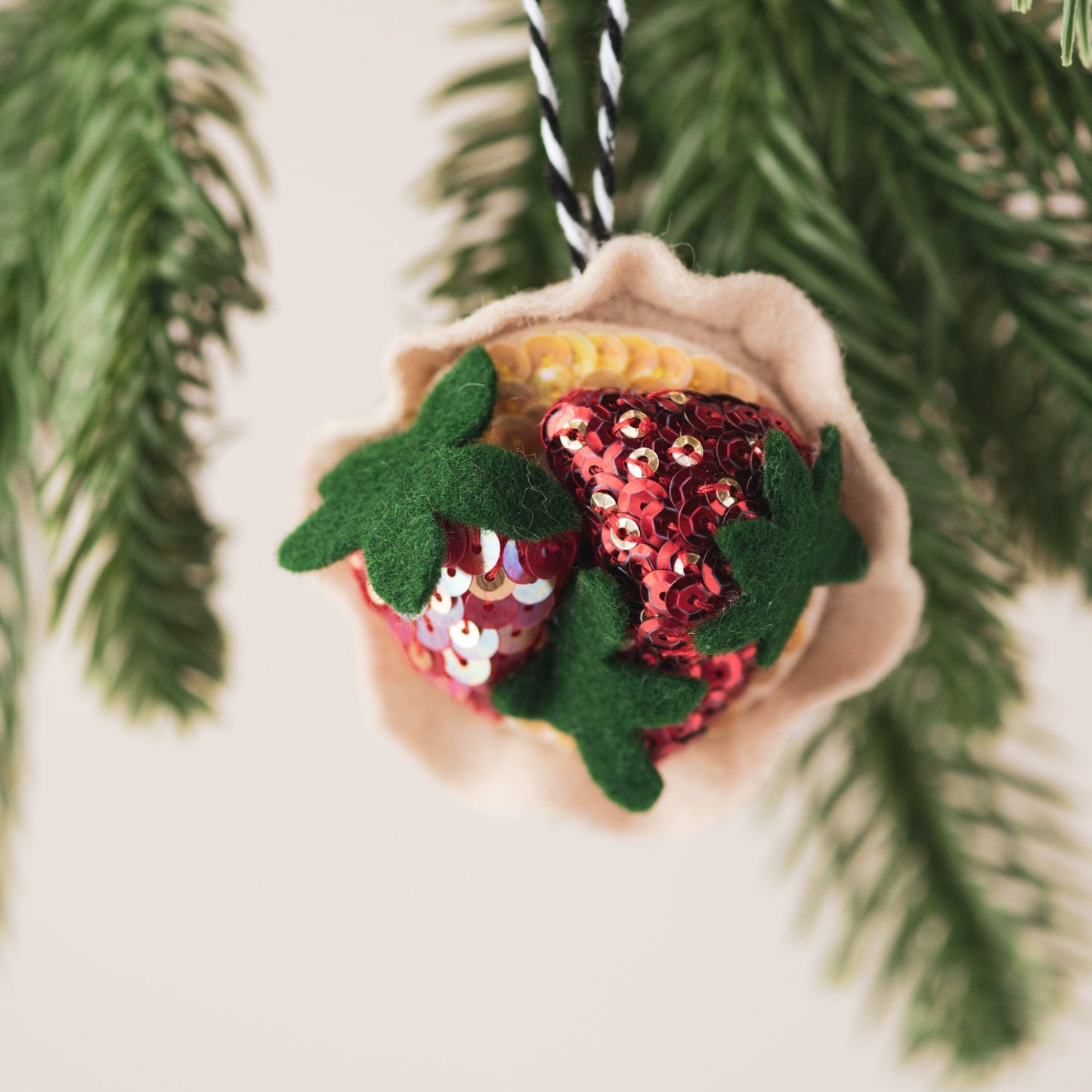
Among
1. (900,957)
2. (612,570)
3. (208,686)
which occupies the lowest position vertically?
(900,957)

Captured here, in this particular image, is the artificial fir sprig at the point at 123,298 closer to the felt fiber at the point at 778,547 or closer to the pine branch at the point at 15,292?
the pine branch at the point at 15,292

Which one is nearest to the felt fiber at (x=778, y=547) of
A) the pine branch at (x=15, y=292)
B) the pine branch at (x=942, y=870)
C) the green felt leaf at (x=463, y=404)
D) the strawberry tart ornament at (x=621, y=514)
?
the strawberry tart ornament at (x=621, y=514)

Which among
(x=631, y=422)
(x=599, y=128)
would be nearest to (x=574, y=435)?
(x=631, y=422)

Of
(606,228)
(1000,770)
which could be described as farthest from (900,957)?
(606,228)

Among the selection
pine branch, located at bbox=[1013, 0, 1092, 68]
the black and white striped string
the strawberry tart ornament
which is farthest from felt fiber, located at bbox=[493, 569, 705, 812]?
pine branch, located at bbox=[1013, 0, 1092, 68]

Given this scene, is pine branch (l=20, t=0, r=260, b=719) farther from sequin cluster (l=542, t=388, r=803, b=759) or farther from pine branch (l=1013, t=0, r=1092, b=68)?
pine branch (l=1013, t=0, r=1092, b=68)

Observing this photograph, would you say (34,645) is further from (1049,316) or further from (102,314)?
(1049,316)
